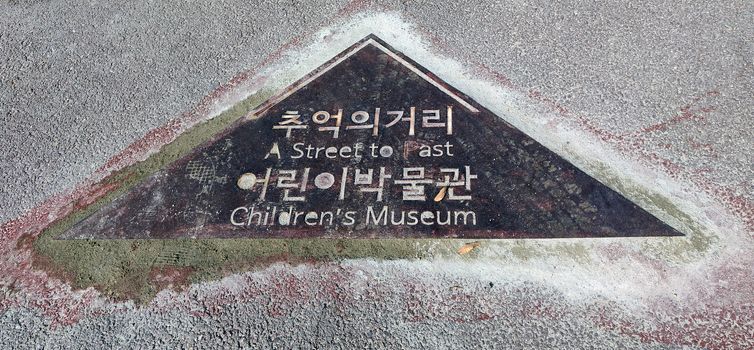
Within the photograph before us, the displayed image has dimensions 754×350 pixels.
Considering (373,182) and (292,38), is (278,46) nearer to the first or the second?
(292,38)

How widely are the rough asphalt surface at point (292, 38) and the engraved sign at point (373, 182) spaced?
0.41 m

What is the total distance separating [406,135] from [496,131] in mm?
652

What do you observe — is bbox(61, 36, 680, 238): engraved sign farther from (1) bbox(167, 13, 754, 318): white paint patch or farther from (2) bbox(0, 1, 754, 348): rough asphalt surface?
(2) bbox(0, 1, 754, 348): rough asphalt surface

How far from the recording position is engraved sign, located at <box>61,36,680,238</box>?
375 cm

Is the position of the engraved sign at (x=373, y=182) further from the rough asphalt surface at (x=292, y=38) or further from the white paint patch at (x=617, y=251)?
the rough asphalt surface at (x=292, y=38)

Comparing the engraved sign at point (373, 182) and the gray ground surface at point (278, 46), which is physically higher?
the gray ground surface at point (278, 46)

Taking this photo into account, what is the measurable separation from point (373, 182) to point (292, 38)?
1.95 m

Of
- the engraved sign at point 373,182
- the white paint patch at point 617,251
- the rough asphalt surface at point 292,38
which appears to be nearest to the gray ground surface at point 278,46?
the rough asphalt surface at point 292,38

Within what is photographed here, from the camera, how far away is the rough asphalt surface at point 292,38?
3.39m

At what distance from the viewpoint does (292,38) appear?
208 inches

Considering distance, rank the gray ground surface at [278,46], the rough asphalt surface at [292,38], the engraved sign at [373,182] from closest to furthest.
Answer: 1. the rough asphalt surface at [292,38]
2. the engraved sign at [373,182]
3. the gray ground surface at [278,46]

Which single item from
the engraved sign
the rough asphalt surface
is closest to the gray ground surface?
the rough asphalt surface

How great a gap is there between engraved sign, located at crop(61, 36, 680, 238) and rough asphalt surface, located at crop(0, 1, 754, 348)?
16.1 inches

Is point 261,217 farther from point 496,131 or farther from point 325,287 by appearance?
point 496,131
